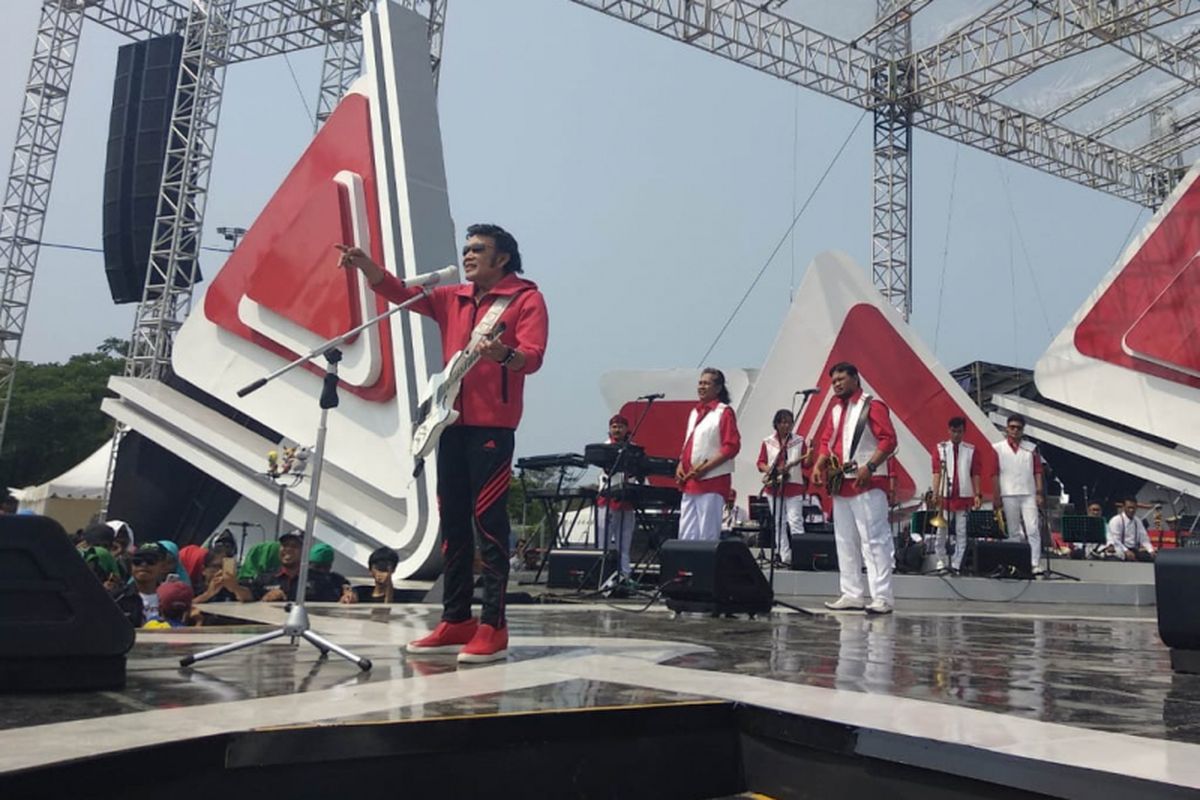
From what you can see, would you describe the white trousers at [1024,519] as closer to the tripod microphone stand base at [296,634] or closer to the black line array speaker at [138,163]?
the tripod microphone stand base at [296,634]

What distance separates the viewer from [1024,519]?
12203 mm

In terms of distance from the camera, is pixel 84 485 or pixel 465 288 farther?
pixel 84 485

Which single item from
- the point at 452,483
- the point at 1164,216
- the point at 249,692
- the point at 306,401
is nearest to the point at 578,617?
the point at 452,483

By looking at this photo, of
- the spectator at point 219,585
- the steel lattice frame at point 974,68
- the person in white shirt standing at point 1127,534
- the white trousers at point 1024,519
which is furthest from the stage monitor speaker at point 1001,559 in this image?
the steel lattice frame at point 974,68

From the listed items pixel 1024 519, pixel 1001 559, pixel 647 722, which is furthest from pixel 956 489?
pixel 647 722

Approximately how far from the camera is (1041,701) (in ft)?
10.7

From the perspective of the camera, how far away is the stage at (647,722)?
7.43ft

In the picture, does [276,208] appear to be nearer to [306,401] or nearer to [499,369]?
[306,401]

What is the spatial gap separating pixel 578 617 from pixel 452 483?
248cm

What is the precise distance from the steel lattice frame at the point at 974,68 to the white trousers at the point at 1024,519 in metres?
14.4

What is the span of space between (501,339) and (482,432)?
387 millimetres

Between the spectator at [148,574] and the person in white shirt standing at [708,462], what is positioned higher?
the person in white shirt standing at [708,462]

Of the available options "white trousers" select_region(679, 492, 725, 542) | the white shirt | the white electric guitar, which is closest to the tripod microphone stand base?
the white electric guitar

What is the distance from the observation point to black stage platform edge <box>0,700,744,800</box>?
7.17ft
